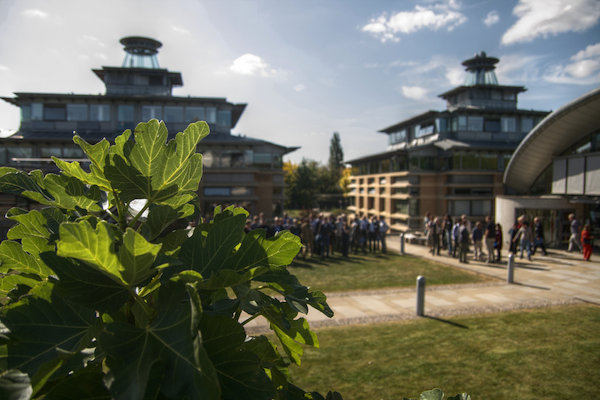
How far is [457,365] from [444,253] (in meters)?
14.3

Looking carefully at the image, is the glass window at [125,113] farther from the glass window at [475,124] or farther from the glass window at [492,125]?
the glass window at [492,125]

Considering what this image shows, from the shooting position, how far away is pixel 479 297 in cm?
1165

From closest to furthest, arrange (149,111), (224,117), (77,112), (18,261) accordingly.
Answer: (18,261), (77,112), (149,111), (224,117)

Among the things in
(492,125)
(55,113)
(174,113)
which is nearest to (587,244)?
(492,125)

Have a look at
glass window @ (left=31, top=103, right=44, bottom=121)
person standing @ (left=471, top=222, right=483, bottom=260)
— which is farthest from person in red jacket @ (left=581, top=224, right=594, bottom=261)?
glass window @ (left=31, top=103, right=44, bottom=121)

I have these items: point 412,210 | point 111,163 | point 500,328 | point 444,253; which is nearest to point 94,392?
point 111,163

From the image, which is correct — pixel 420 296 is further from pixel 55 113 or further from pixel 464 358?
pixel 55 113

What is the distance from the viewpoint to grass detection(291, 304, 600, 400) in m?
6.19

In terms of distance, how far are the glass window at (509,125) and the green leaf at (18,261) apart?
36.8m

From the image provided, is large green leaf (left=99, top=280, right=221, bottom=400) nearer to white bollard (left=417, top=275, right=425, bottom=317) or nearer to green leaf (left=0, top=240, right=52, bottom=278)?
green leaf (left=0, top=240, right=52, bottom=278)

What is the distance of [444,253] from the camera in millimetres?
20281

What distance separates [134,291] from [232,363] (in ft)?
1.07

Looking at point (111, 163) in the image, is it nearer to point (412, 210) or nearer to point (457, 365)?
point (457, 365)

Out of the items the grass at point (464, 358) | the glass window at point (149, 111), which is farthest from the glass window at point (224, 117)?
the grass at point (464, 358)
